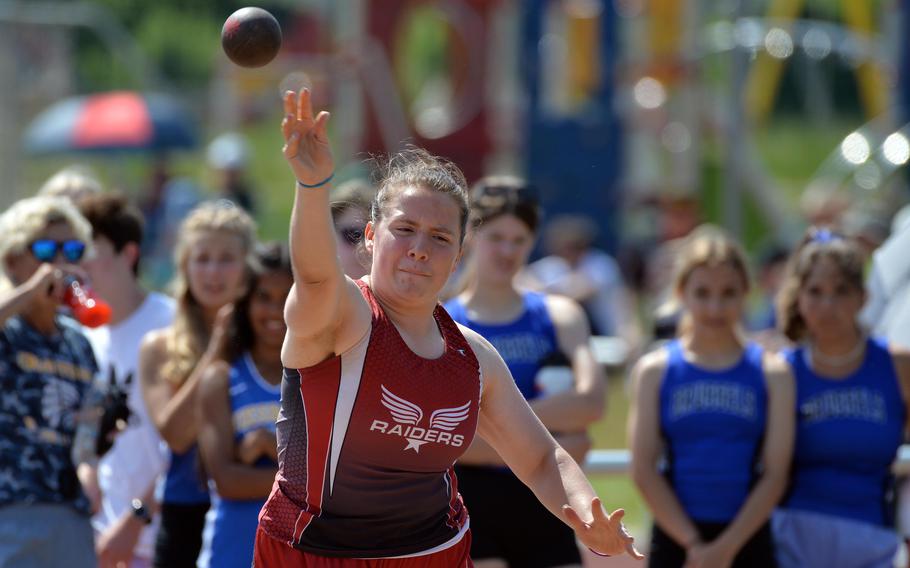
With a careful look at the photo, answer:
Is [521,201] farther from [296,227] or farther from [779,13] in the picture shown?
[779,13]

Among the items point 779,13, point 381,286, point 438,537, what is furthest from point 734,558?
point 779,13

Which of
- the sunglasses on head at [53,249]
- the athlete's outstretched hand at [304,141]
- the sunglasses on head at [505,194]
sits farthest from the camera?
the sunglasses on head at [505,194]

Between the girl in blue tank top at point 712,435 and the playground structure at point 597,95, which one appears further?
the playground structure at point 597,95

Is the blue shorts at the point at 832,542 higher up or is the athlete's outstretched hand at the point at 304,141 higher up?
the athlete's outstretched hand at the point at 304,141

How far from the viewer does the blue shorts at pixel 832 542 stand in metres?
5.36

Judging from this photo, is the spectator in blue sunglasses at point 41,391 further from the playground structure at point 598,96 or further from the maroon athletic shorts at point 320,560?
the playground structure at point 598,96

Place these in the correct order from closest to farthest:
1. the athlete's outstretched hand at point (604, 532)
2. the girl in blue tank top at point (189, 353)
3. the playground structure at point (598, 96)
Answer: the athlete's outstretched hand at point (604, 532) < the girl in blue tank top at point (189, 353) < the playground structure at point (598, 96)

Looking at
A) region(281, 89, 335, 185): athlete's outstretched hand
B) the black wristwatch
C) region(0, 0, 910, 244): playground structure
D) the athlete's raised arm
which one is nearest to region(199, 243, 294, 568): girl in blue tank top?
the black wristwatch

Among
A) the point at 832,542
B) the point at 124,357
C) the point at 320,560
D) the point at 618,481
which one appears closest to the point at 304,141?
the point at 320,560

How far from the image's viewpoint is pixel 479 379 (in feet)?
12.0

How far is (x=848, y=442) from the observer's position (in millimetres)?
5395

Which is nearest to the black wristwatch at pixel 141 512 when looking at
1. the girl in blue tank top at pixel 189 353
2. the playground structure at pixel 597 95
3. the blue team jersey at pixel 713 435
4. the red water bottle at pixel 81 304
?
the girl in blue tank top at pixel 189 353

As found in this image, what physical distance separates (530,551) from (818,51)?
61.6 ft

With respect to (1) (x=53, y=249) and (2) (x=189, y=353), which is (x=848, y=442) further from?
(1) (x=53, y=249)
